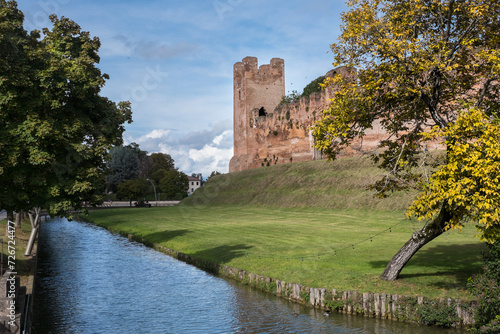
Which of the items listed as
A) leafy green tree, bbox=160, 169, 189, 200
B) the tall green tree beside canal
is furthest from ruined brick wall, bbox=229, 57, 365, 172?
the tall green tree beside canal

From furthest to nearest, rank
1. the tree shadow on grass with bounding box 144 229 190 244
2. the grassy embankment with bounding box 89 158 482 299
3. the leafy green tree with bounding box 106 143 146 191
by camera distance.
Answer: the leafy green tree with bounding box 106 143 146 191, the tree shadow on grass with bounding box 144 229 190 244, the grassy embankment with bounding box 89 158 482 299

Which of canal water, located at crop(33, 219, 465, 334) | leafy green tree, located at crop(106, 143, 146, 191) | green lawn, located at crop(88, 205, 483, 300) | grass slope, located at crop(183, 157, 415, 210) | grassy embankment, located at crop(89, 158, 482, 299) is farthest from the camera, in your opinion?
leafy green tree, located at crop(106, 143, 146, 191)

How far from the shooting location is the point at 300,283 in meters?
15.3

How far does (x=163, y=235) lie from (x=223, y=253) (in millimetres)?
10360

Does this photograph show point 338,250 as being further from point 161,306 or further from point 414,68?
point 414,68

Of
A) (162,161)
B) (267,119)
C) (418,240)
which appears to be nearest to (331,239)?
(418,240)

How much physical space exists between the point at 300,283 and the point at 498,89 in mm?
8433

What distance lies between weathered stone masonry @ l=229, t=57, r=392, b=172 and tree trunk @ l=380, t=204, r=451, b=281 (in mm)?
49133

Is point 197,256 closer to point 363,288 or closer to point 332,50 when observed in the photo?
point 363,288

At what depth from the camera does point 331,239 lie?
24.3 metres

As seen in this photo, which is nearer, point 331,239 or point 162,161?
point 331,239

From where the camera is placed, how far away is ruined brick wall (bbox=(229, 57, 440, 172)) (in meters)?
67.2

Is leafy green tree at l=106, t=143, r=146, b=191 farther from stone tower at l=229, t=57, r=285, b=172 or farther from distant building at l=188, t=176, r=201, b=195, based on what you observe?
distant building at l=188, t=176, r=201, b=195

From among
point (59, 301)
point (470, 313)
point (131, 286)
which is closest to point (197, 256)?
point (131, 286)
